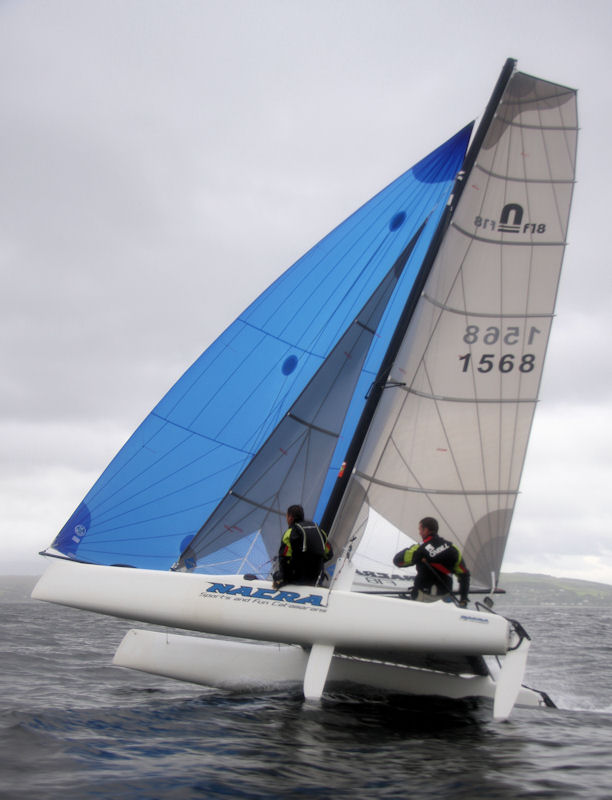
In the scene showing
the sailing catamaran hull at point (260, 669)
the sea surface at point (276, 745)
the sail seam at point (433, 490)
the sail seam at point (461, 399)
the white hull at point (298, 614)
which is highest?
the sail seam at point (461, 399)

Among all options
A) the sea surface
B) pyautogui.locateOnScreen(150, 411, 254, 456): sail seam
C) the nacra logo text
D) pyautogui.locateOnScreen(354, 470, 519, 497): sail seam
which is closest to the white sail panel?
pyautogui.locateOnScreen(354, 470, 519, 497): sail seam

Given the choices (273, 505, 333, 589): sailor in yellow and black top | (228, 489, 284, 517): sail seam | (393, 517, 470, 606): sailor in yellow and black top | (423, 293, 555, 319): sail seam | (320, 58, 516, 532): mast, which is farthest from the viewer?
(228, 489, 284, 517): sail seam

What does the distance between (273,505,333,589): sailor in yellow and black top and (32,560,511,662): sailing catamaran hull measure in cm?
12

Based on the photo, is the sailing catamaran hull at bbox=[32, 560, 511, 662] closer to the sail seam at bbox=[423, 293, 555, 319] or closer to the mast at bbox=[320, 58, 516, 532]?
the mast at bbox=[320, 58, 516, 532]

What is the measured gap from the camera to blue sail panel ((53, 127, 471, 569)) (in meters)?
8.32

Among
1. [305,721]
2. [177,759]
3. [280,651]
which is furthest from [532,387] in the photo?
[177,759]

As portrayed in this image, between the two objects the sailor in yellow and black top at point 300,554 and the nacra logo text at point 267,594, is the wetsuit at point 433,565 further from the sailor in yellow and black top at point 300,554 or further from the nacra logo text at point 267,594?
the nacra logo text at point 267,594

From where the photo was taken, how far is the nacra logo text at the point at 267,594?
636 centimetres

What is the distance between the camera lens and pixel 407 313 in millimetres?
8164

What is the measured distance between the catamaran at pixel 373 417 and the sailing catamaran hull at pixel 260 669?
19 millimetres

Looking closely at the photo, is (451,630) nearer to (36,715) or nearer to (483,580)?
(483,580)

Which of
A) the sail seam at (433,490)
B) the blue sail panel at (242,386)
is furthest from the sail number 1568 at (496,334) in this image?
the sail seam at (433,490)

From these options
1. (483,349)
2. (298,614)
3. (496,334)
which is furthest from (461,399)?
(298,614)

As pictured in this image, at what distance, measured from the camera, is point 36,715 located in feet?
18.4
